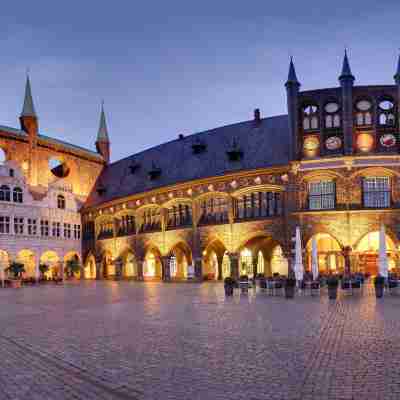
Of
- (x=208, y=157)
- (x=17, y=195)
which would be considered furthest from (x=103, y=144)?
(x=208, y=157)

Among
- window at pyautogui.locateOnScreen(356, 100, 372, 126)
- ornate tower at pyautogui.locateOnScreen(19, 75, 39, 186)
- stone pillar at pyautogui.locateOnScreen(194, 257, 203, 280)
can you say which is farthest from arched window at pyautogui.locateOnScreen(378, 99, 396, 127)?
ornate tower at pyautogui.locateOnScreen(19, 75, 39, 186)

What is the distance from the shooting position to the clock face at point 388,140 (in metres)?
38.4

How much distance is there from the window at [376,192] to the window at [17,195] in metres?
37.4

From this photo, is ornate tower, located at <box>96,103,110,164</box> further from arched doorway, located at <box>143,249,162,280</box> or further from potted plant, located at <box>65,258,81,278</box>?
arched doorway, located at <box>143,249,162,280</box>

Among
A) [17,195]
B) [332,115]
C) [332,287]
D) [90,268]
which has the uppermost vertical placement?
[332,115]

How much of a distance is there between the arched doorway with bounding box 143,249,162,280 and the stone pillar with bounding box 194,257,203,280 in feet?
38.9

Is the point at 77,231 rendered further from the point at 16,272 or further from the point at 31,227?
the point at 16,272

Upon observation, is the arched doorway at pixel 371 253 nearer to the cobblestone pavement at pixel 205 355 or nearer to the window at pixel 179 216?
the window at pixel 179 216

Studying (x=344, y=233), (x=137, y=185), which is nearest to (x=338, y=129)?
(x=344, y=233)

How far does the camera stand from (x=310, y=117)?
40.3 metres

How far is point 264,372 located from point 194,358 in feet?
5.91

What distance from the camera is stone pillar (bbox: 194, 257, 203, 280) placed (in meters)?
45.8

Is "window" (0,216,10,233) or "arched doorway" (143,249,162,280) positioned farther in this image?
"arched doorway" (143,249,162,280)

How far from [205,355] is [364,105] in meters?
33.3
